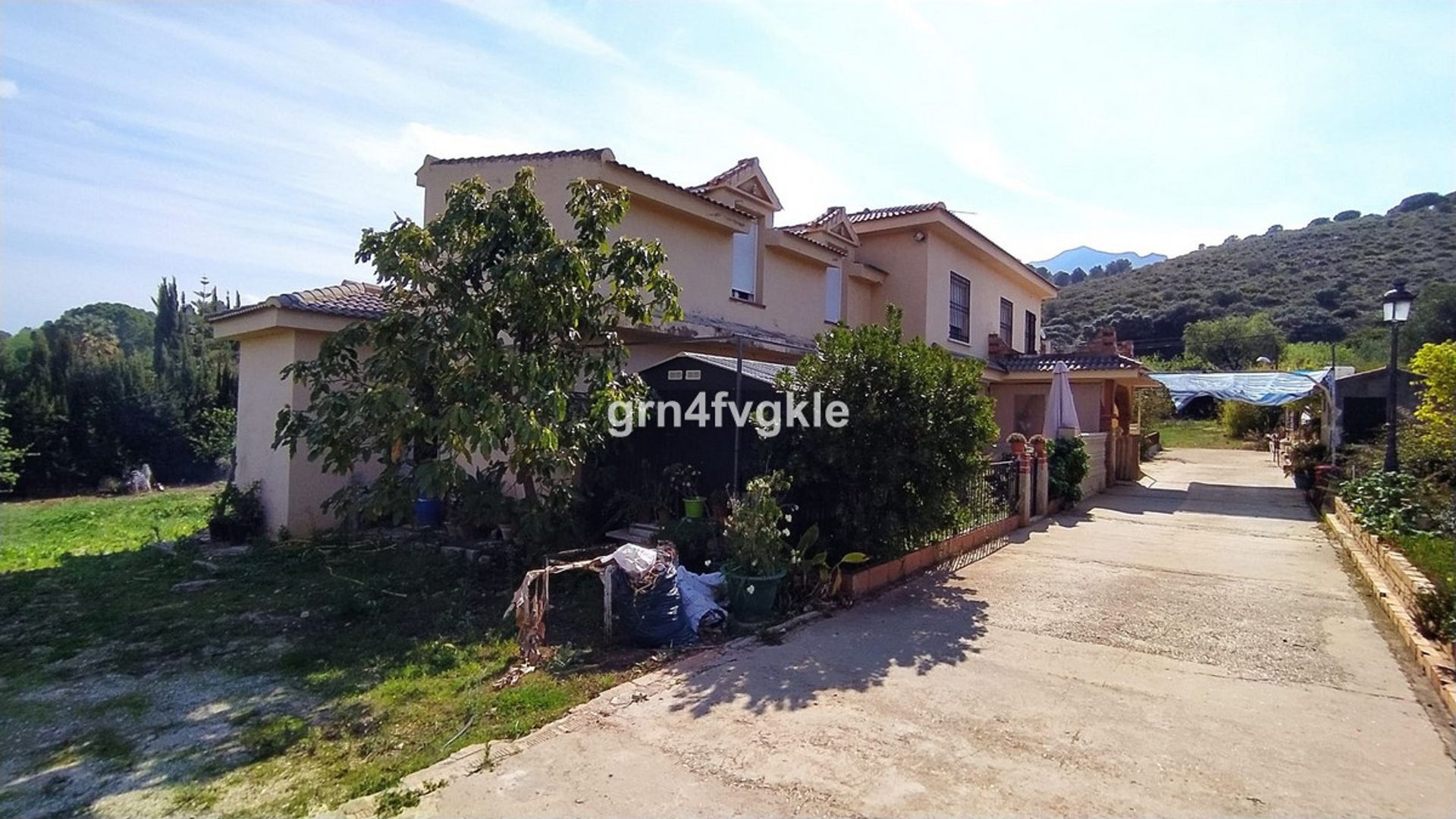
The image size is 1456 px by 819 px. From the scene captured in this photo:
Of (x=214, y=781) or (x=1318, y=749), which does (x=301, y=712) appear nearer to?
(x=214, y=781)

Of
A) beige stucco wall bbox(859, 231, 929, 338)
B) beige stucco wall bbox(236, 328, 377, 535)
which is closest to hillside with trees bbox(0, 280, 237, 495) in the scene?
beige stucco wall bbox(236, 328, 377, 535)

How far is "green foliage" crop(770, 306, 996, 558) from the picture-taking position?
819cm

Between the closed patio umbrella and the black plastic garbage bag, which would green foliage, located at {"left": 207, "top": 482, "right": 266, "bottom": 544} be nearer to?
the black plastic garbage bag

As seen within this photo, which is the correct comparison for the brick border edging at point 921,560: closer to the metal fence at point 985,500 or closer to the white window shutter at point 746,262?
the metal fence at point 985,500

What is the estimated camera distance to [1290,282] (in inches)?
2419

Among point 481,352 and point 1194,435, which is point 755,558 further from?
point 1194,435

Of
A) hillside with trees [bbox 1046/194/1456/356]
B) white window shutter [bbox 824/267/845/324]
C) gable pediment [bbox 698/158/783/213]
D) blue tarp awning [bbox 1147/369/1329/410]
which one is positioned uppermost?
hillside with trees [bbox 1046/194/1456/356]

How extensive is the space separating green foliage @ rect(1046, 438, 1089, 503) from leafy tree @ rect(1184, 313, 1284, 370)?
130 feet

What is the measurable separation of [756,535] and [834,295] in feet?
38.4

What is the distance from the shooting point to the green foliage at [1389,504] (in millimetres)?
9453

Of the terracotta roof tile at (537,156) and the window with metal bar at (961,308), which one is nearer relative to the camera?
the terracotta roof tile at (537,156)

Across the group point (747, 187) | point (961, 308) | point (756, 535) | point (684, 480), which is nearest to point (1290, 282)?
point (961, 308)

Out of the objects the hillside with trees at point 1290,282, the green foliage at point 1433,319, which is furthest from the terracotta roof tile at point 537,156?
the hillside with trees at point 1290,282

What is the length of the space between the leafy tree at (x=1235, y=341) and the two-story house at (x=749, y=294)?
1341 inches
